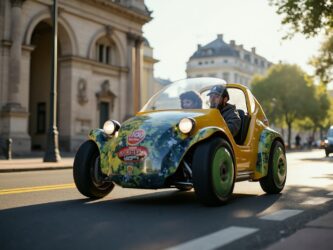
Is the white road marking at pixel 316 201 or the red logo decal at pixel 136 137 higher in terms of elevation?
the red logo decal at pixel 136 137

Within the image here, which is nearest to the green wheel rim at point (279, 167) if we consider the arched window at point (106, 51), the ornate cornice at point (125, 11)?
the ornate cornice at point (125, 11)

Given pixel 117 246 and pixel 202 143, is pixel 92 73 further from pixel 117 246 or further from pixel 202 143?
pixel 117 246

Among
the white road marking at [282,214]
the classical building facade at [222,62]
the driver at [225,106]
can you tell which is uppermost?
the classical building facade at [222,62]

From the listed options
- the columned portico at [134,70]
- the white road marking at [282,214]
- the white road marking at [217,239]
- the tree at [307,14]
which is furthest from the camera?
the columned portico at [134,70]

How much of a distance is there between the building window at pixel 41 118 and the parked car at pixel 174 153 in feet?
93.8

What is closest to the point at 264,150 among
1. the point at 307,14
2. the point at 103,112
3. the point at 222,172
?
the point at 222,172

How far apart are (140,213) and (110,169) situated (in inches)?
34.4

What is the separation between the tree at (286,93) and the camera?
6006 centimetres

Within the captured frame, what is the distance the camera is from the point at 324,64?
1298 inches

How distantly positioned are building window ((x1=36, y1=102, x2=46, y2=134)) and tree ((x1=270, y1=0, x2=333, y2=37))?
A: 18.0m

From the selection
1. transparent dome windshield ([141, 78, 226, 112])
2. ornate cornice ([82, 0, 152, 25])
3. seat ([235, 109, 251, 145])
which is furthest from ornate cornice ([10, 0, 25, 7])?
seat ([235, 109, 251, 145])

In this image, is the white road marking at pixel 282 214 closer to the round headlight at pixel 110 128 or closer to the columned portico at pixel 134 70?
the round headlight at pixel 110 128

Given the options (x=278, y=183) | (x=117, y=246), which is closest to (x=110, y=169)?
(x=117, y=246)

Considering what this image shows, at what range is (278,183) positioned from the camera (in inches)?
316
